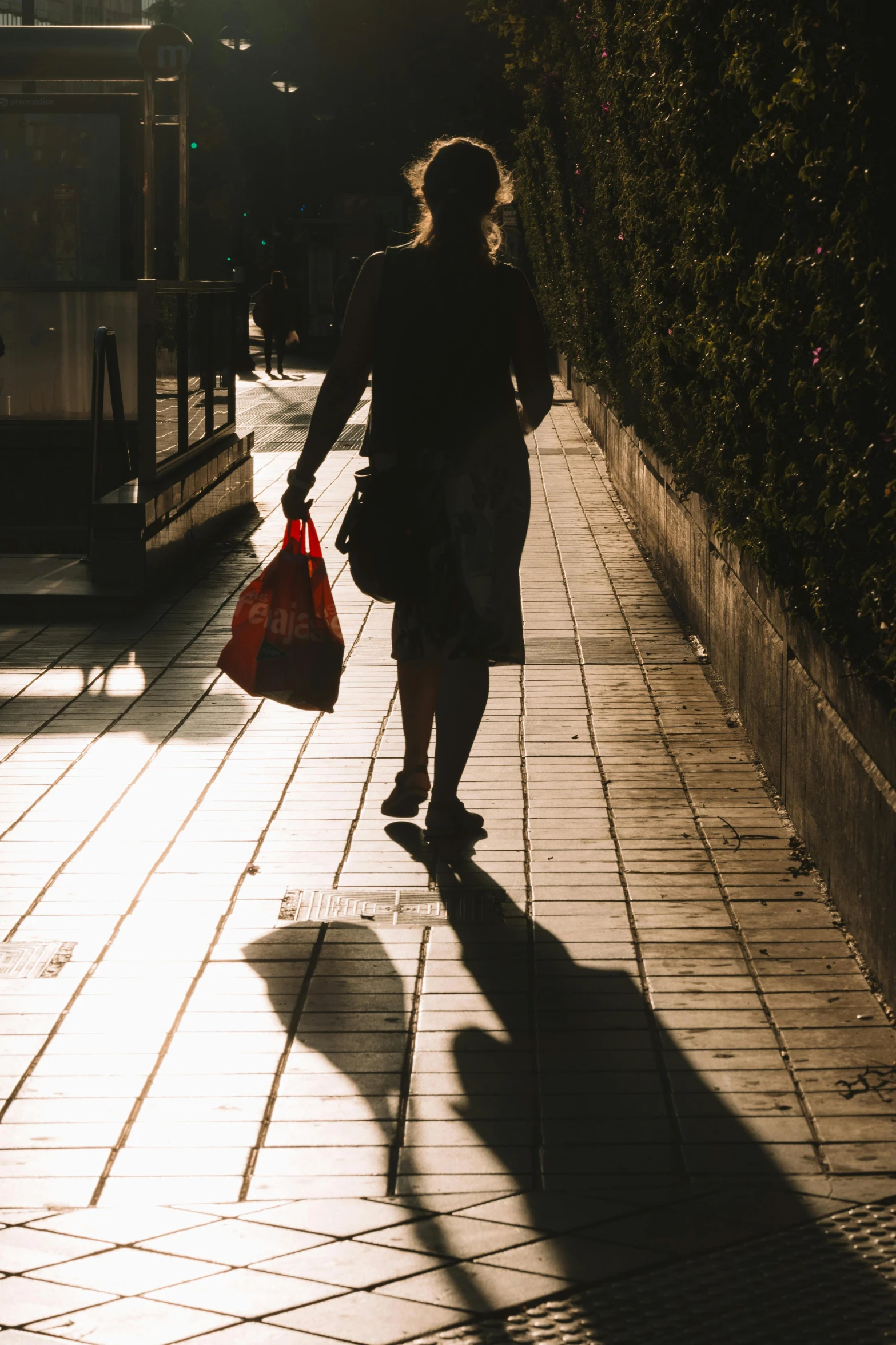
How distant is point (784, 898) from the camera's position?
500 cm

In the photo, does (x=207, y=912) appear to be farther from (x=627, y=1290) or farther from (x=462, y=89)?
(x=462, y=89)

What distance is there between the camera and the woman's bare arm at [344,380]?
530cm

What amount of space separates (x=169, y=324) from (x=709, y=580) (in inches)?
170

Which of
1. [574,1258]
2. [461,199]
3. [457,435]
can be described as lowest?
[574,1258]

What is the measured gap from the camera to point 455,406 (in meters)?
5.30

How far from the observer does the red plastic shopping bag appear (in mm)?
5438

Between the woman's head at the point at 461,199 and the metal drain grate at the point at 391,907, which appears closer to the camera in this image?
the metal drain grate at the point at 391,907

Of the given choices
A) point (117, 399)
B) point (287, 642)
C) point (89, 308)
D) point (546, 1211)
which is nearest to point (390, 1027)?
point (546, 1211)

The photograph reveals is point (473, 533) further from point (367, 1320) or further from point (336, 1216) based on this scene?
point (367, 1320)

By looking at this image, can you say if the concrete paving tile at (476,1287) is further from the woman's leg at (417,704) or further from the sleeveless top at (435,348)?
the sleeveless top at (435,348)

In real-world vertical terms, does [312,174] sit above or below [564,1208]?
above

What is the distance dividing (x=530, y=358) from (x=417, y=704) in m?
1.08

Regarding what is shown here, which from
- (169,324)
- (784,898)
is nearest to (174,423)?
(169,324)

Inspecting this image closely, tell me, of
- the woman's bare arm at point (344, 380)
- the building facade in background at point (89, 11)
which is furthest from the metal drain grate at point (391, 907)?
the building facade in background at point (89, 11)
